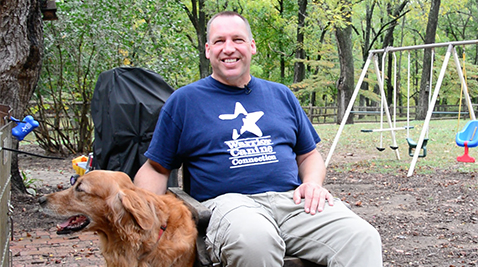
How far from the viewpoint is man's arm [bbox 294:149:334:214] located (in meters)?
2.70

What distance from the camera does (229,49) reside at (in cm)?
310

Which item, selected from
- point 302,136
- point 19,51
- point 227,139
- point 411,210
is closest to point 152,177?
point 227,139

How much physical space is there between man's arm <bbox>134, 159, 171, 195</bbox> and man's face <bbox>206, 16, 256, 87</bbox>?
70 cm

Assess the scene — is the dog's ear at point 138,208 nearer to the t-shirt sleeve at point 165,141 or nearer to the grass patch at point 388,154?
the t-shirt sleeve at point 165,141

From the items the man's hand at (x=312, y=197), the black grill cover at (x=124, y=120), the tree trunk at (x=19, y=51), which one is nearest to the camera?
the man's hand at (x=312, y=197)

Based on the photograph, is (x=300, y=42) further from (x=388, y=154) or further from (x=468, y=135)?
(x=468, y=135)

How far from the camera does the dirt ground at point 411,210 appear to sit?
4641 mm

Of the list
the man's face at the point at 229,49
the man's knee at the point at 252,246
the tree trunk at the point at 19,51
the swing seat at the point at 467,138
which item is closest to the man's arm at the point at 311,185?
the man's knee at the point at 252,246

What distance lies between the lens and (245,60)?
3.17m

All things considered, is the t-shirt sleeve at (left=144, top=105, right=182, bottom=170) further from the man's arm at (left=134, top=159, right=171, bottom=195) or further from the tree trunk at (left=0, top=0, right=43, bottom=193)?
the tree trunk at (left=0, top=0, right=43, bottom=193)

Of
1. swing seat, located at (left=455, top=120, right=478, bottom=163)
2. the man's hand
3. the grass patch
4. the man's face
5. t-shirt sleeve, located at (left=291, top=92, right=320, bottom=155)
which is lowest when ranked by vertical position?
the grass patch

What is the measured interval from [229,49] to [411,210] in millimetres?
4210

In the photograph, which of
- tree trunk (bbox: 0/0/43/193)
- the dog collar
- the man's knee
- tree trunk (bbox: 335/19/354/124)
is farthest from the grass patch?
the dog collar

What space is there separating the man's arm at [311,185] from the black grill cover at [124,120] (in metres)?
1.84
